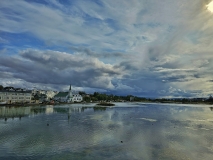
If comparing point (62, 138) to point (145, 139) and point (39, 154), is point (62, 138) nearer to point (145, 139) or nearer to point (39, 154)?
point (39, 154)

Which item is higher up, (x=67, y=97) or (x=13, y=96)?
(x=67, y=97)

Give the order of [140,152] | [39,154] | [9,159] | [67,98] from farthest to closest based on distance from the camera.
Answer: [67,98]
[140,152]
[39,154]
[9,159]

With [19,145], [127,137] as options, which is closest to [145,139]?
[127,137]

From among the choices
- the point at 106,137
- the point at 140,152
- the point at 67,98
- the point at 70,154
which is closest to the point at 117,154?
the point at 140,152

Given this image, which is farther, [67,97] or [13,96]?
[67,97]

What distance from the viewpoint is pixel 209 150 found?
2402cm

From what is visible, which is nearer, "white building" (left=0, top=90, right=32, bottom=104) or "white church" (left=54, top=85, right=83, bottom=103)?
"white building" (left=0, top=90, right=32, bottom=104)

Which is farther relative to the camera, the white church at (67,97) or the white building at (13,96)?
the white church at (67,97)

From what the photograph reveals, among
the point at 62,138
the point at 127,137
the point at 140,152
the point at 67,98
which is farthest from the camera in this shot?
the point at 67,98

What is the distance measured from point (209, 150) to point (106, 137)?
1347 cm

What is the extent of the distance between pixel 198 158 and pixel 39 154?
16856 millimetres

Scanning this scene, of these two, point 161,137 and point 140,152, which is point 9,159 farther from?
point 161,137

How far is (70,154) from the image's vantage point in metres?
20.3

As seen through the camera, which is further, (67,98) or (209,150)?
(67,98)
